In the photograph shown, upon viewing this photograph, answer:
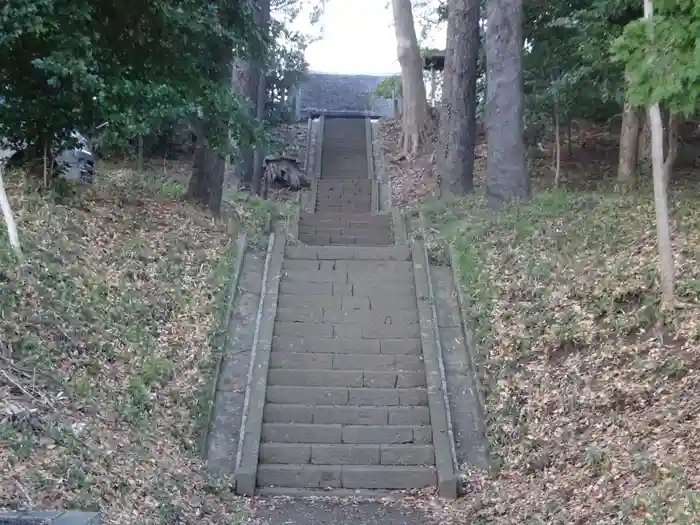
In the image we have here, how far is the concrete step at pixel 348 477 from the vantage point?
7.87 meters

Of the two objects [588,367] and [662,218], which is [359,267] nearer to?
[588,367]

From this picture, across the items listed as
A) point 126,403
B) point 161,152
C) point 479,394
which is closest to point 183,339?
point 126,403

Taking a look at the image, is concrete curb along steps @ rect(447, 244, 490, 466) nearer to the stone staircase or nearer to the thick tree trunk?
the stone staircase

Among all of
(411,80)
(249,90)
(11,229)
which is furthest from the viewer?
(411,80)

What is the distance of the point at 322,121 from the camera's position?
27.8m

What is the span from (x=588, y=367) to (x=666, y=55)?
3.00 meters

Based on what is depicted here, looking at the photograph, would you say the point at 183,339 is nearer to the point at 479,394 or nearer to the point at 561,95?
the point at 479,394

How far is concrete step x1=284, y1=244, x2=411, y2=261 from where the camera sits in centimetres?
1198

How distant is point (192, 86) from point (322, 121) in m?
16.8

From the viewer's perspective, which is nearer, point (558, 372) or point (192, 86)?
point (558, 372)

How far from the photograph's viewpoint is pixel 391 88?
29812mm

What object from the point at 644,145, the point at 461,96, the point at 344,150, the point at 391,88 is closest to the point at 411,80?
the point at 344,150

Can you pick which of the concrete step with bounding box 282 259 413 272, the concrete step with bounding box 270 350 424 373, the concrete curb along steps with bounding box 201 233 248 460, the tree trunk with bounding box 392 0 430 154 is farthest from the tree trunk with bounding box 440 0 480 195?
the concrete step with bounding box 270 350 424 373

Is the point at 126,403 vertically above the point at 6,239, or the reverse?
the point at 6,239
